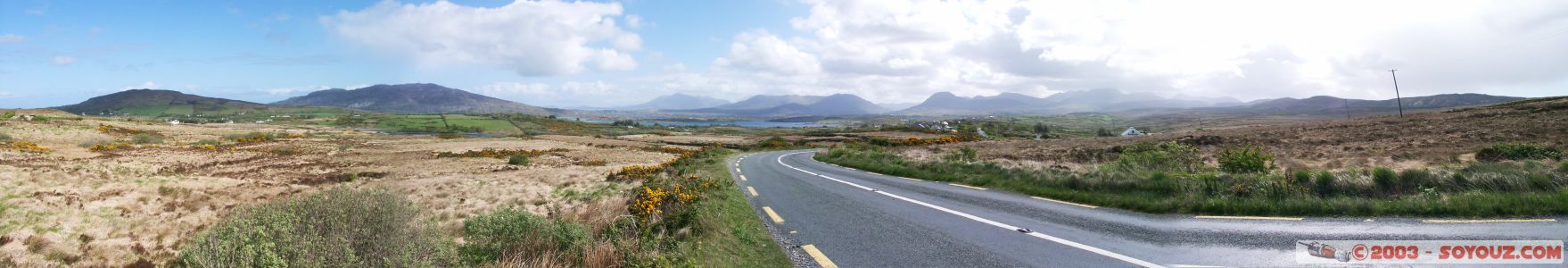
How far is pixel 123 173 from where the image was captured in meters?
20.7

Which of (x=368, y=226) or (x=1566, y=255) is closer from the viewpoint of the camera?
(x=1566, y=255)

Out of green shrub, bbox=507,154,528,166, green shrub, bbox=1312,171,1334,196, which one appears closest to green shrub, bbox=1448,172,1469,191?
green shrub, bbox=1312,171,1334,196

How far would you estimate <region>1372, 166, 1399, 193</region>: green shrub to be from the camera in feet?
33.5

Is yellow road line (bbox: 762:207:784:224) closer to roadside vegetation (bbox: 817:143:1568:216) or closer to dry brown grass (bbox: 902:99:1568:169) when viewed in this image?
roadside vegetation (bbox: 817:143:1568:216)

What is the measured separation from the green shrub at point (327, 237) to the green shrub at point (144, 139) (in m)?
62.3

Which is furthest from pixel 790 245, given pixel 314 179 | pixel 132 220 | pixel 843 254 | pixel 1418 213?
pixel 314 179

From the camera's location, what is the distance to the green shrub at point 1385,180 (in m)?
10.2

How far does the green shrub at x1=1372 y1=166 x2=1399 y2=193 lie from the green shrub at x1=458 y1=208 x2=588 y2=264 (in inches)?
542

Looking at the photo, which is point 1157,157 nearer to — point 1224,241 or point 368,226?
point 1224,241

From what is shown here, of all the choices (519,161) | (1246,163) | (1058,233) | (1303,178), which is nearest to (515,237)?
(1058,233)

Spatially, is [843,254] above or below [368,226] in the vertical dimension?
below

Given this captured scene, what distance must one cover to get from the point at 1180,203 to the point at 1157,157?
1215 centimetres

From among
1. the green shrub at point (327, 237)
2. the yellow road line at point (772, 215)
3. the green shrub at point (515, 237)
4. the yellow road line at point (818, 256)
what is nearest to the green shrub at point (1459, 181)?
the yellow road line at point (818, 256)

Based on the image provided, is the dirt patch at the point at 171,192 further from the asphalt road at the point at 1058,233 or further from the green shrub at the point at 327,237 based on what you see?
the asphalt road at the point at 1058,233
